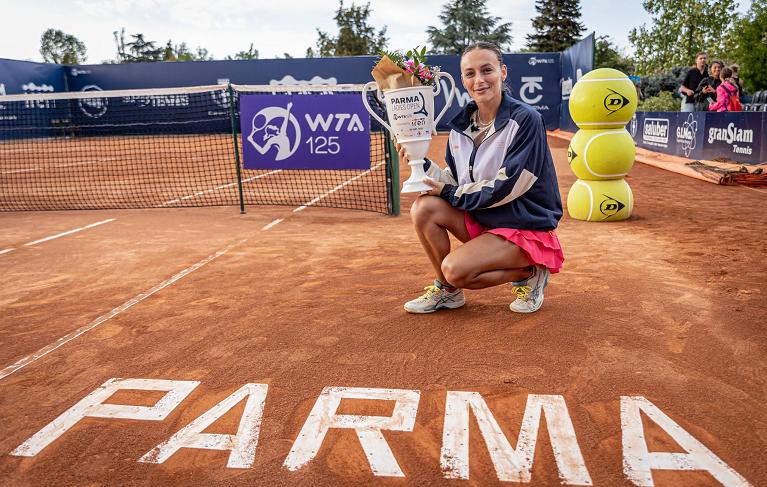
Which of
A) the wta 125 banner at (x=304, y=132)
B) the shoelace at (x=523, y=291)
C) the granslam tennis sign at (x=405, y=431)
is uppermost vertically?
the wta 125 banner at (x=304, y=132)

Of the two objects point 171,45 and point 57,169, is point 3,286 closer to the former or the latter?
point 57,169

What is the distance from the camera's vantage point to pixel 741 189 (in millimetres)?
9602

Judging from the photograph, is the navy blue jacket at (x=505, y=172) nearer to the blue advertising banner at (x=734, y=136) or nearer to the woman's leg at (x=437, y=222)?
the woman's leg at (x=437, y=222)

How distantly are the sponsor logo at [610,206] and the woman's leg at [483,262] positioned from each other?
375cm

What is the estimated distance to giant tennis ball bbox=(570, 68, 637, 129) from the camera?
23.3ft

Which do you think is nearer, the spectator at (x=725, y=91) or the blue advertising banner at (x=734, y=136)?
the blue advertising banner at (x=734, y=136)

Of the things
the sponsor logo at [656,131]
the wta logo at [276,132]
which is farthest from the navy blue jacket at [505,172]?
the sponsor logo at [656,131]

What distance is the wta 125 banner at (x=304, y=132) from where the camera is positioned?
8.47m

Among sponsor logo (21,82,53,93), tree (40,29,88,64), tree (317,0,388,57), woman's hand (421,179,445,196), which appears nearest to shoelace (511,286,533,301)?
woman's hand (421,179,445,196)

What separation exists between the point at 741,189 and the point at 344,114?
19.7 ft

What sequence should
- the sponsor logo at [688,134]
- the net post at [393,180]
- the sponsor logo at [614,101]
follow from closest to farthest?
the sponsor logo at [614,101]
the net post at [393,180]
the sponsor logo at [688,134]

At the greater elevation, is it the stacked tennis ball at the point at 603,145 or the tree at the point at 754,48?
the tree at the point at 754,48

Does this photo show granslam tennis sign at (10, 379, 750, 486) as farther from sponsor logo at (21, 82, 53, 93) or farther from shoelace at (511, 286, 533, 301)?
sponsor logo at (21, 82, 53, 93)

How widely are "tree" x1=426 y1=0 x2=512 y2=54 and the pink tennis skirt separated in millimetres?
55468
